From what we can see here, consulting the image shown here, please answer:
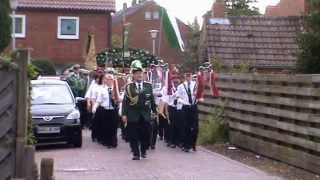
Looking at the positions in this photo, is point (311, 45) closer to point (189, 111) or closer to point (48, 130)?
point (189, 111)

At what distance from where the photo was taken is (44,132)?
17703 mm

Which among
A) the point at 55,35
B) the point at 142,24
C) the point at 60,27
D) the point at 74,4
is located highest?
the point at 142,24

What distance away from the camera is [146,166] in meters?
14.5

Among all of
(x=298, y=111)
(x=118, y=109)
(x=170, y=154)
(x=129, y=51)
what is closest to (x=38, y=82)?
(x=118, y=109)

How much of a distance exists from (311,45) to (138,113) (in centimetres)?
736

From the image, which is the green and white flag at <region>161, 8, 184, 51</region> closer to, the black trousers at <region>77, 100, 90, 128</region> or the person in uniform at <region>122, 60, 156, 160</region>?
the black trousers at <region>77, 100, 90, 128</region>

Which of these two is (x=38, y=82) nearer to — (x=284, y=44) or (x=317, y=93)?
(x=317, y=93)

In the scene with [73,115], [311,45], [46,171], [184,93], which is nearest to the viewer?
[46,171]

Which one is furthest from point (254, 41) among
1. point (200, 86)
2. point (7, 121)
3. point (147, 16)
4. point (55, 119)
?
point (147, 16)

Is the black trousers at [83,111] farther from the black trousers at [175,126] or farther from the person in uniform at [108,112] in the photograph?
the black trousers at [175,126]

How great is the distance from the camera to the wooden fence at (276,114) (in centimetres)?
1345

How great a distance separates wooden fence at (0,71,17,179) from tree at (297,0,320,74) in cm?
1397

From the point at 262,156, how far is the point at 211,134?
308cm

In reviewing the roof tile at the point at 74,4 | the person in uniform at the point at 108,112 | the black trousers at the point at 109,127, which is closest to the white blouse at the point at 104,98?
the person in uniform at the point at 108,112
